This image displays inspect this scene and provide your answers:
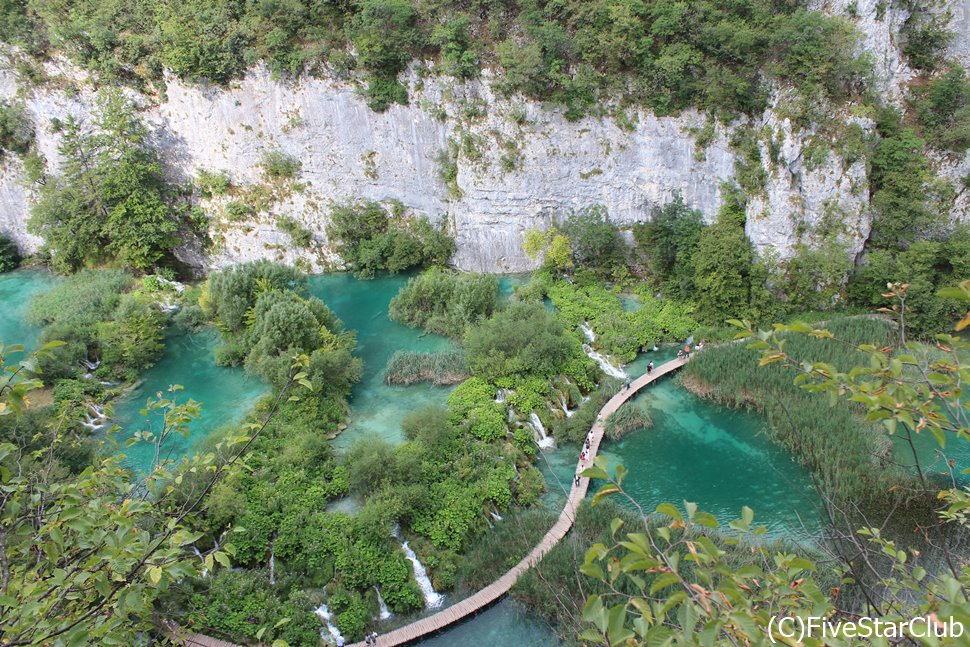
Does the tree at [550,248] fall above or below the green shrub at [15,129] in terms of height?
below

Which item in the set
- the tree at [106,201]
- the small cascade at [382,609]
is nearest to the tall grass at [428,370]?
the small cascade at [382,609]

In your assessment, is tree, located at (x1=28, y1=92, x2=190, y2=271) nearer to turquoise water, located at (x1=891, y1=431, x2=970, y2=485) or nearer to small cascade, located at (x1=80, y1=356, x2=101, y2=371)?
small cascade, located at (x1=80, y1=356, x2=101, y2=371)

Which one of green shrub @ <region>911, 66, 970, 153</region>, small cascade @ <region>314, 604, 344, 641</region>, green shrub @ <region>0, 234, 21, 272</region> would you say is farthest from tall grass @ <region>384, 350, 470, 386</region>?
green shrub @ <region>0, 234, 21, 272</region>

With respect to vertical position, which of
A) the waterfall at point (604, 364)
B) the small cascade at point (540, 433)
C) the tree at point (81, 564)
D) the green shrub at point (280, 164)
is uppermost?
the green shrub at point (280, 164)

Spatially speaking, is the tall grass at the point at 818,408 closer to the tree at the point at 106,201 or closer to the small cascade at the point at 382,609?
the small cascade at the point at 382,609

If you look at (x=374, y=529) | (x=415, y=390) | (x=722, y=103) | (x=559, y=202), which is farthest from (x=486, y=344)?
(x=722, y=103)

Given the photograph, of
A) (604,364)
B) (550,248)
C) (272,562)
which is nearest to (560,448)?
(604,364)

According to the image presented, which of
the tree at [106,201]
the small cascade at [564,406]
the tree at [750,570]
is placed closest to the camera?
the tree at [750,570]
